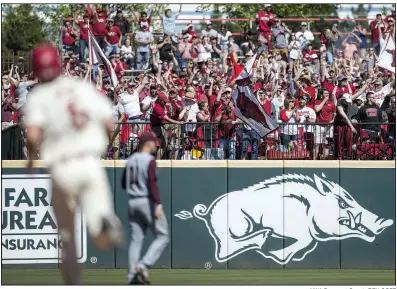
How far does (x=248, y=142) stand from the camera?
66.6 ft

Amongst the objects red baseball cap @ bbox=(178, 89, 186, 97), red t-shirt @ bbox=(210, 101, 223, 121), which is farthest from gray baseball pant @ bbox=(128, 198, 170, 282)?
red baseball cap @ bbox=(178, 89, 186, 97)

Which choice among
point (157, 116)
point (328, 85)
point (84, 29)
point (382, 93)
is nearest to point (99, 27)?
point (84, 29)

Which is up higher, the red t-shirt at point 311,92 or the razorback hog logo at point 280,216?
the red t-shirt at point 311,92

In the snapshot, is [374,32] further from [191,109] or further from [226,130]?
[226,130]

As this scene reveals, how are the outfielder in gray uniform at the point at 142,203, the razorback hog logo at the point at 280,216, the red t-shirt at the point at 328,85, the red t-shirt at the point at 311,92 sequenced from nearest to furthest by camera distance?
the outfielder in gray uniform at the point at 142,203 < the razorback hog logo at the point at 280,216 < the red t-shirt at the point at 311,92 < the red t-shirt at the point at 328,85

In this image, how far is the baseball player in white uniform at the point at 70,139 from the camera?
1072 cm

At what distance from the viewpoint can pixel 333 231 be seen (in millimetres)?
20312

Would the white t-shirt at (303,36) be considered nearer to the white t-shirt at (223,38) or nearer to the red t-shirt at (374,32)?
the red t-shirt at (374,32)

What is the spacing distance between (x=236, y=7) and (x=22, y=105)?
19.3m

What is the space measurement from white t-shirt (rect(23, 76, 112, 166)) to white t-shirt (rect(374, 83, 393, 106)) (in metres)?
13.3

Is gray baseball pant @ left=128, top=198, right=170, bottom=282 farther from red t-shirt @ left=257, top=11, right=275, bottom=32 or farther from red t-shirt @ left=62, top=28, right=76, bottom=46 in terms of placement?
red t-shirt @ left=257, top=11, right=275, bottom=32

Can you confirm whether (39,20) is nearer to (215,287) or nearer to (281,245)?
(281,245)

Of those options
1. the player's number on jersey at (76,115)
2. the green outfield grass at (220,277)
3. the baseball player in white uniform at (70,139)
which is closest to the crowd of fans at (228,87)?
the green outfield grass at (220,277)

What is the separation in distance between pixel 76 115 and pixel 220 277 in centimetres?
774
